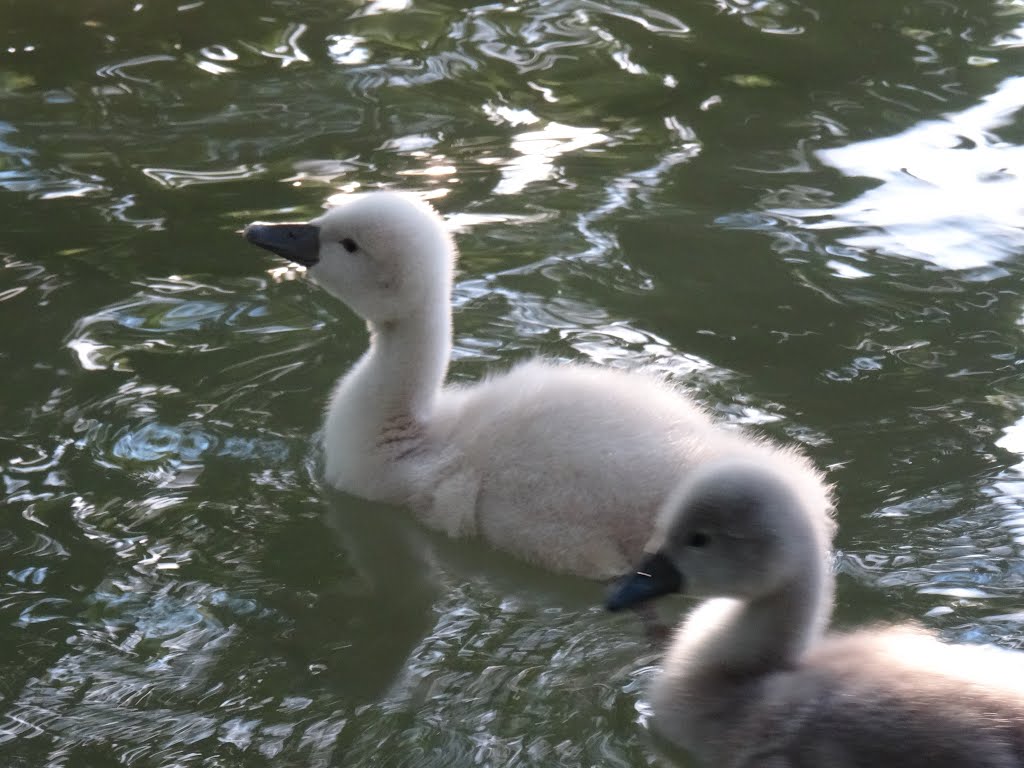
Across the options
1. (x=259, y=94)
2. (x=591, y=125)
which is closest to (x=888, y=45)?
(x=591, y=125)

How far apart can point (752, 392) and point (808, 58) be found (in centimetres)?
318

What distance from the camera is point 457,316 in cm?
556

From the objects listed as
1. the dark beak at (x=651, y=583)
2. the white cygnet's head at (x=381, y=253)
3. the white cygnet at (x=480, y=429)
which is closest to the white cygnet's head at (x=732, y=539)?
the dark beak at (x=651, y=583)

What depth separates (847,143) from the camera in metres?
6.82

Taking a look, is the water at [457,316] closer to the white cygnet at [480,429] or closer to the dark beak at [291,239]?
the white cygnet at [480,429]

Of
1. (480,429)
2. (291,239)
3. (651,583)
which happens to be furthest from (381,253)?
Answer: (651,583)

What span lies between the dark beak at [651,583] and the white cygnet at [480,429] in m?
0.34

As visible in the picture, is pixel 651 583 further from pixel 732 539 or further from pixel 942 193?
pixel 942 193

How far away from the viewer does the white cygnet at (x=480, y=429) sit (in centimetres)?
414

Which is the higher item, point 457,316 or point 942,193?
point 942,193

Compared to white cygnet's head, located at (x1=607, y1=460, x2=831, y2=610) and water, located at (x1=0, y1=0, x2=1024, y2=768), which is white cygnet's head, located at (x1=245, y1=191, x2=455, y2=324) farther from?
white cygnet's head, located at (x1=607, y1=460, x2=831, y2=610)

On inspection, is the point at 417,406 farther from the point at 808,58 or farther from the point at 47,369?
the point at 808,58

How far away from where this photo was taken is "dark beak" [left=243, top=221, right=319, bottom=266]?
15.9 ft

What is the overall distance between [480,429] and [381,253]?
0.63 metres
